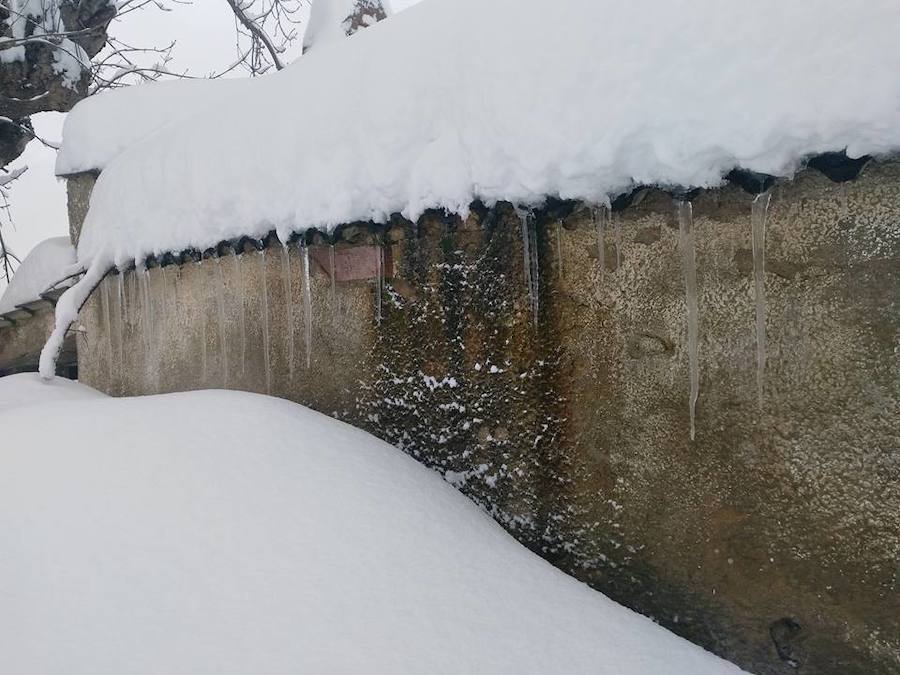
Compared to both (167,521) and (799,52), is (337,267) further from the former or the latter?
(799,52)

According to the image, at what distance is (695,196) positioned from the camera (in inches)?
75.4

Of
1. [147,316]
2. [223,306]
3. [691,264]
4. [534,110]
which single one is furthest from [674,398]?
[147,316]

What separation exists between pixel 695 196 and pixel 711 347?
0.45 meters

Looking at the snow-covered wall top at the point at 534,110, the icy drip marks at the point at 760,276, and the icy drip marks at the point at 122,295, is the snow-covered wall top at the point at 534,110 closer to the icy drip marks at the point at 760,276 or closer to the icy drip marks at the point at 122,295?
the icy drip marks at the point at 760,276

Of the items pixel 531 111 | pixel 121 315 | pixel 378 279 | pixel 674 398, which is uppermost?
pixel 531 111

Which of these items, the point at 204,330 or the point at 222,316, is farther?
the point at 204,330

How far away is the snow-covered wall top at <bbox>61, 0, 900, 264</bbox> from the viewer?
1632 millimetres

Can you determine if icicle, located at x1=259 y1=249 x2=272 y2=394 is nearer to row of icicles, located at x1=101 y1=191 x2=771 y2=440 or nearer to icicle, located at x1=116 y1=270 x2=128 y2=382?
row of icicles, located at x1=101 y1=191 x2=771 y2=440

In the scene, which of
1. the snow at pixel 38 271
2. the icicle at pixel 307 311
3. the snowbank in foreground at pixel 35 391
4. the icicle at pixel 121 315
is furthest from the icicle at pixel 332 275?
the snow at pixel 38 271

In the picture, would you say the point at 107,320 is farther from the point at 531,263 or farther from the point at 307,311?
the point at 531,263

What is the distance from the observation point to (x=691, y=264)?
195cm

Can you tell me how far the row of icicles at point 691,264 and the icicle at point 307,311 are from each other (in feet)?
3.83

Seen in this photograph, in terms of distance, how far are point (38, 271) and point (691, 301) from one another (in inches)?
237

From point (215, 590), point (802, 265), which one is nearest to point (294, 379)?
point (215, 590)
